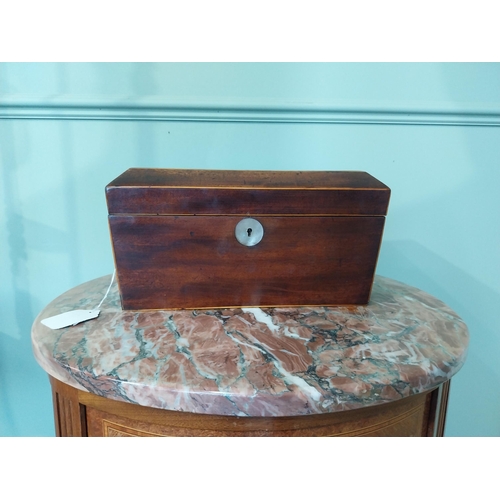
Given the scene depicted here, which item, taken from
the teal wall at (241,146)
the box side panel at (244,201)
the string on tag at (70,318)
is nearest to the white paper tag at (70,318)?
the string on tag at (70,318)

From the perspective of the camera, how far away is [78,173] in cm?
118

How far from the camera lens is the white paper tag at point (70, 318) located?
2.50 feet

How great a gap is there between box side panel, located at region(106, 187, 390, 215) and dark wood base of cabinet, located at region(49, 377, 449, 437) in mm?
301

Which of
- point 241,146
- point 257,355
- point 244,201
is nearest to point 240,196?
point 244,201

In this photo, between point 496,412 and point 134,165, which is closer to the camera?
point 134,165

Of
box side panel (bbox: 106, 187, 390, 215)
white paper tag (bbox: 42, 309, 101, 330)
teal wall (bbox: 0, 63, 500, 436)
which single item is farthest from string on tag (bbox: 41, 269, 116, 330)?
teal wall (bbox: 0, 63, 500, 436)

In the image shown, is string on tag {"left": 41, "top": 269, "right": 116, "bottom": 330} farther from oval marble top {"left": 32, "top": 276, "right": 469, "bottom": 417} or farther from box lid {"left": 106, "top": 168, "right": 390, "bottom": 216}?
box lid {"left": 106, "top": 168, "right": 390, "bottom": 216}

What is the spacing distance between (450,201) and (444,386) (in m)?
0.65

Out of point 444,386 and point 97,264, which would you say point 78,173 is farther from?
point 444,386

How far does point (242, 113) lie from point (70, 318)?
66 cm

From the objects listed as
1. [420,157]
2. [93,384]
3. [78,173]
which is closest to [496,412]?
[420,157]

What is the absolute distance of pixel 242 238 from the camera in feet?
2.58

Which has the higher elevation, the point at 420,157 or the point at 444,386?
the point at 420,157

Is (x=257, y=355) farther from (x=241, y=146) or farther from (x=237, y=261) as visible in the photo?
(x=241, y=146)
